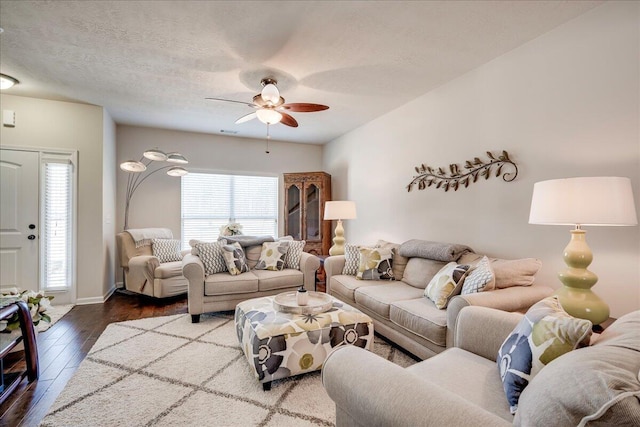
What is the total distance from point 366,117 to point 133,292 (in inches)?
168

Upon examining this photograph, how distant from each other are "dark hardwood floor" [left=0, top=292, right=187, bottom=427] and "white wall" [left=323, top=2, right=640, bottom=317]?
3386 mm

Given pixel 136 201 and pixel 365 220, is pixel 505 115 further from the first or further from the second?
pixel 136 201

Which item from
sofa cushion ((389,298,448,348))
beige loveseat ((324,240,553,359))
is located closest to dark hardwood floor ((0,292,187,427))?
beige loveseat ((324,240,553,359))

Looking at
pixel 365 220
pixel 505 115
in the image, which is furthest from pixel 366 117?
pixel 505 115

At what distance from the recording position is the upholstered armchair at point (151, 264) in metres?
3.90

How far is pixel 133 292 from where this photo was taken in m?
4.33

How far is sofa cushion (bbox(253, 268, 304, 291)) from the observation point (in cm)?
345

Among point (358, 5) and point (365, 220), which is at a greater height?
point (358, 5)

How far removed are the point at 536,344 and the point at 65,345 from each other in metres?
3.54

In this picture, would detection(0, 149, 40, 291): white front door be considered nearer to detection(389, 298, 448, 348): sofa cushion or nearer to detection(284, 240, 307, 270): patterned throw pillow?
Result: detection(284, 240, 307, 270): patterned throw pillow

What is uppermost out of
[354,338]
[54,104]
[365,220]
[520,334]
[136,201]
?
[54,104]

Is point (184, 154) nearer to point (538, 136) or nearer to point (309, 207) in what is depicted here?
point (309, 207)

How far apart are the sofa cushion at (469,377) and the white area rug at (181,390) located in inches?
28.1

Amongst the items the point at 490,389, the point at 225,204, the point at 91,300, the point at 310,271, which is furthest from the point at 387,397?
the point at 225,204
